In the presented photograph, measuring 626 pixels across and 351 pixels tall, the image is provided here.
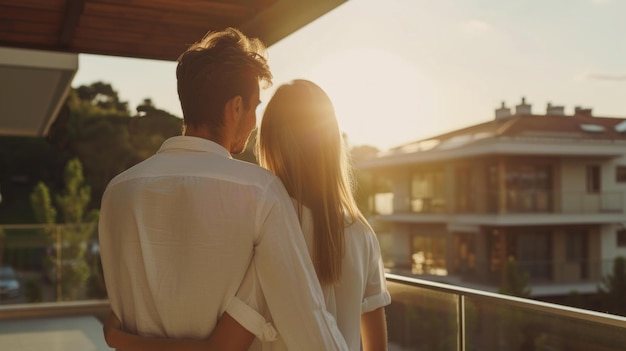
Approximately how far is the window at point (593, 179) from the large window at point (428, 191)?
5.78 meters

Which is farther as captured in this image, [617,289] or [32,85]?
[617,289]

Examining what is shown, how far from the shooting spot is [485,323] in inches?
124

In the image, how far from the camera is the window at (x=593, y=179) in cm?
3011

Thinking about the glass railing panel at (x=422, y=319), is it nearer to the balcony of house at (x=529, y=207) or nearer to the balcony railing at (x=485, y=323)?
the balcony railing at (x=485, y=323)

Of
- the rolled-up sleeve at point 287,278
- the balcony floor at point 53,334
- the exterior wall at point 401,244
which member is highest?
the rolled-up sleeve at point 287,278

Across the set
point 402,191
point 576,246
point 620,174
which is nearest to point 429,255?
point 402,191

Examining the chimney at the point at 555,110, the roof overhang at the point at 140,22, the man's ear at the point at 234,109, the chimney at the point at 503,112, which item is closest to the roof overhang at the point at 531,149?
the chimney at the point at 555,110

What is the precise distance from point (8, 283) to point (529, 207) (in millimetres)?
23005

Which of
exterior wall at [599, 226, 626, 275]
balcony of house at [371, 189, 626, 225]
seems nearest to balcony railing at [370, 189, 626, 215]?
balcony of house at [371, 189, 626, 225]

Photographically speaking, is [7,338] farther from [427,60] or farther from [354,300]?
[427,60]

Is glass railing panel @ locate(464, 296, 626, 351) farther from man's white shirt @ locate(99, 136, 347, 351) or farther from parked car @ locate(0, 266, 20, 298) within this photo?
parked car @ locate(0, 266, 20, 298)

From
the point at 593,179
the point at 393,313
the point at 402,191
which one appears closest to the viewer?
the point at 393,313

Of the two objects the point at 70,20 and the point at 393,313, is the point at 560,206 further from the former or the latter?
the point at 70,20

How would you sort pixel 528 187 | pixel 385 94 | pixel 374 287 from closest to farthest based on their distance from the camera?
pixel 374 287, pixel 528 187, pixel 385 94
